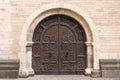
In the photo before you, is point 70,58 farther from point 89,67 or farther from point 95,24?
point 95,24

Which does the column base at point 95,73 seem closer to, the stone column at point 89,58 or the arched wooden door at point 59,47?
the stone column at point 89,58

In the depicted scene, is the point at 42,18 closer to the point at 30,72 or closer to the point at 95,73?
the point at 30,72

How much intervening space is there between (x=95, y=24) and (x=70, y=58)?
4.94ft

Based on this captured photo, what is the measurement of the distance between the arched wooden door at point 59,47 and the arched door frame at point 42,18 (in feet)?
0.78

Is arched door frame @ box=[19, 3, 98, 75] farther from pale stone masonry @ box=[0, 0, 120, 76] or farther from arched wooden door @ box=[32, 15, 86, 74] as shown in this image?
arched wooden door @ box=[32, 15, 86, 74]

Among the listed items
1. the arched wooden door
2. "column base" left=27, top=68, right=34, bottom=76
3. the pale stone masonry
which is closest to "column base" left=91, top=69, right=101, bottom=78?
the pale stone masonry

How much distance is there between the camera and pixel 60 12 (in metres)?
11.5

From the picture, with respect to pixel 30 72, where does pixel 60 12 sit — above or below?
above

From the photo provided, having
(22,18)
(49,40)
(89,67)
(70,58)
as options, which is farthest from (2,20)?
(89,67)

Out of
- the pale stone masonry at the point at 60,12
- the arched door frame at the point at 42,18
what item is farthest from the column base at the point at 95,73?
the arched door frame at the point at 42,18

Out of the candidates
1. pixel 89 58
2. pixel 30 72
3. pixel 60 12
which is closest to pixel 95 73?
pixel 89 58

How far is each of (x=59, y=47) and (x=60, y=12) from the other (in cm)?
124

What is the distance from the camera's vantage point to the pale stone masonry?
11195mm

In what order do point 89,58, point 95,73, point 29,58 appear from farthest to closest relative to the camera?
point 89,58 < point 29,58 < point 95,73
